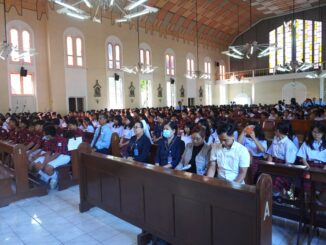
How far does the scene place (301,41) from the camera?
2511cm

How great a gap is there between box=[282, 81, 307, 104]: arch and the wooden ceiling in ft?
20.6

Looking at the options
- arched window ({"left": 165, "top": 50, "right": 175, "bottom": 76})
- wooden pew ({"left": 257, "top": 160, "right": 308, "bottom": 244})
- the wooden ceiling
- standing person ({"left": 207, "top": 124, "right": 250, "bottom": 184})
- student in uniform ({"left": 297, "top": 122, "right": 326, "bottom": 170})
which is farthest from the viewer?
arched window ({"left": 165, "top": 50, "right": 175, "bottom": 76})

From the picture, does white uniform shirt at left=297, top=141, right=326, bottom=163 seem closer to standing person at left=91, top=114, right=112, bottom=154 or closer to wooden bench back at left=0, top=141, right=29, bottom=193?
standing person at left=91, top=114, right=112, bottom=154

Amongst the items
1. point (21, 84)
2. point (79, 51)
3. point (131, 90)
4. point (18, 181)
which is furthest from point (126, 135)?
point (131, 90)

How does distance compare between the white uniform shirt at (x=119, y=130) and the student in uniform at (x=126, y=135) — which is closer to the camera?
the student in uniform at (x=126, y=135)

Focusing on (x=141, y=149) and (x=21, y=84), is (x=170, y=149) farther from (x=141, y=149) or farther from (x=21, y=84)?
(x=21, y=84)

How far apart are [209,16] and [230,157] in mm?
Answer: 21637

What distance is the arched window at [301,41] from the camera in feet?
80.0

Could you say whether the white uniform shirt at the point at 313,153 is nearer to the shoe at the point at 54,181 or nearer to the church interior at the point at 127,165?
the church interior at the point at 127,165

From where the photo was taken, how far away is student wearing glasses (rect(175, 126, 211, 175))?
376 cm

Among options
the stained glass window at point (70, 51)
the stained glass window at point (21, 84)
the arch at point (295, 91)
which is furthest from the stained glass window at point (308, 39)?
the stained glass window at point (21, 84)

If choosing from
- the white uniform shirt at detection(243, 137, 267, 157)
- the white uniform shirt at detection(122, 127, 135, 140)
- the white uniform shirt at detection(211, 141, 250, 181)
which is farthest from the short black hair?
the white uniform shirt at detection(122, 127, 135, 140)

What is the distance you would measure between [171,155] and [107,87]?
15379 millimetres

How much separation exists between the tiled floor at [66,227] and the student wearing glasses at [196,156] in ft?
3.45
